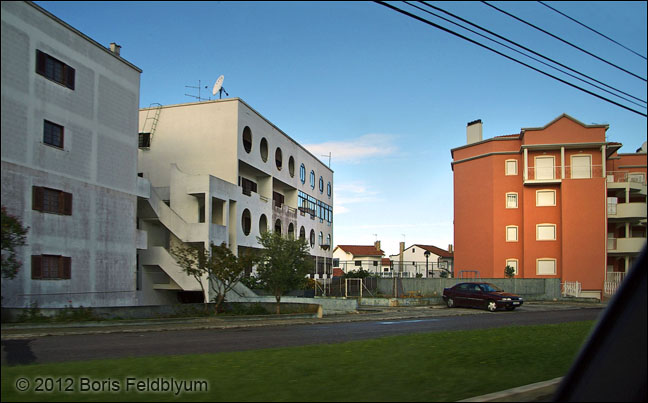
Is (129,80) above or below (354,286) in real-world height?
above

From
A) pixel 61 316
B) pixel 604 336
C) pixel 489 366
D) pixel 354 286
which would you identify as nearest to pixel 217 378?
pixel 489 366

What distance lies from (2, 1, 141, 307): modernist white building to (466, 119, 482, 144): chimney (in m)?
33.6

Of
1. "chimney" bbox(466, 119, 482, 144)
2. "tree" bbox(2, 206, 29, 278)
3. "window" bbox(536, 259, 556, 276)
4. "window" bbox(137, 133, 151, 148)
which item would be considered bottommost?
"window" bbox(536, 259, 556, 276)

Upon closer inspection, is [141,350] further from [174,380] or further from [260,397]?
[260,397]

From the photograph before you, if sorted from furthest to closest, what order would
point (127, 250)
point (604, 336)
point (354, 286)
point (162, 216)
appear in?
point (354, 286), point (162, 216), point (127, 250), point (604, 336)

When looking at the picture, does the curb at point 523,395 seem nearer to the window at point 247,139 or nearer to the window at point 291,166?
the window at point 247,139

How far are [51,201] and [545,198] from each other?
126ft

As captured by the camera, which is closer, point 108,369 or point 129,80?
point 108,369

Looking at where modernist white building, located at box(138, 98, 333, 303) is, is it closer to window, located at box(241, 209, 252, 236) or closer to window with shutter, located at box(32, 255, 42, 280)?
window, located at box(241, 209, 252, 236)

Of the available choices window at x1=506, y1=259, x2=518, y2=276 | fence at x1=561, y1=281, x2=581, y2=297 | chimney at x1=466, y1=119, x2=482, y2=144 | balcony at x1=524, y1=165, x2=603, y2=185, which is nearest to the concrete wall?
fence at x1=561, y1=281, x2=581, y2=297

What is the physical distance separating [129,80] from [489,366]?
26194 mm

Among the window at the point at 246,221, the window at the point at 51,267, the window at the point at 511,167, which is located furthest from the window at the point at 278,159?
the window at the point at 51,267

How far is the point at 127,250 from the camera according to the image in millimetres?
29094

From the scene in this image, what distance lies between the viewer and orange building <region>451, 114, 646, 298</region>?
139 ft
